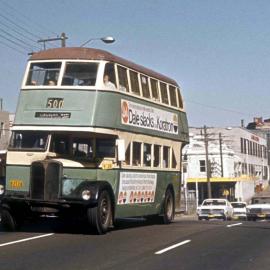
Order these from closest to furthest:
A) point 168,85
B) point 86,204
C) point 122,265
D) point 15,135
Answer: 1. point 122,265
2. point 86,204
3. point 15,135
4. point 168,85

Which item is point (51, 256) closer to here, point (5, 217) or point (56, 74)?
point (5, 217)

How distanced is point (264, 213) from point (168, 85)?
21527 millimetres

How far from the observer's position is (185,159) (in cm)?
7812

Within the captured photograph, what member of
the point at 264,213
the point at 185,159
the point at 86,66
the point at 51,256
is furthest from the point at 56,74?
the point at 185,159

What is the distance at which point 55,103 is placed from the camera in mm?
15805

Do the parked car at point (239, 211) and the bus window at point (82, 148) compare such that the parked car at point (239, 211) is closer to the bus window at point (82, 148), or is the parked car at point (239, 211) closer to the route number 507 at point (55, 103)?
the bus window at point (82, 148)

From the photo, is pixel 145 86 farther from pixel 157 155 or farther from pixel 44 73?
pixel 44 73

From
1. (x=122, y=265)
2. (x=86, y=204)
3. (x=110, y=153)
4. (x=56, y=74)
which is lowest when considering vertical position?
(x=122, y=265)

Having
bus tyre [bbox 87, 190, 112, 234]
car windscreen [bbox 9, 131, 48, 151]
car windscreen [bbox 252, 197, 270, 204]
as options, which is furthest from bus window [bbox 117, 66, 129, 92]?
car windscreen [bbox 252, 197, 270, 204]

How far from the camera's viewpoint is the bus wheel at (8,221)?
52.1ft

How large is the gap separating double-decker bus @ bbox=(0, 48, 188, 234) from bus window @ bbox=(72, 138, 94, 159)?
26 mm

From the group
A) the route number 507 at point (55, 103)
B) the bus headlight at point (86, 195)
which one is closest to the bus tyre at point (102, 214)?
the bus headlight at point (86, 195)

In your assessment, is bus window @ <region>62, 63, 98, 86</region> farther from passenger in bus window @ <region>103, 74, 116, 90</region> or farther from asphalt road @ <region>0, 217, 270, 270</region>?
asphalt road @ <region>0, 217, 270, 270</region>

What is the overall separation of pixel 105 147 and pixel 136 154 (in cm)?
Answer: 180
